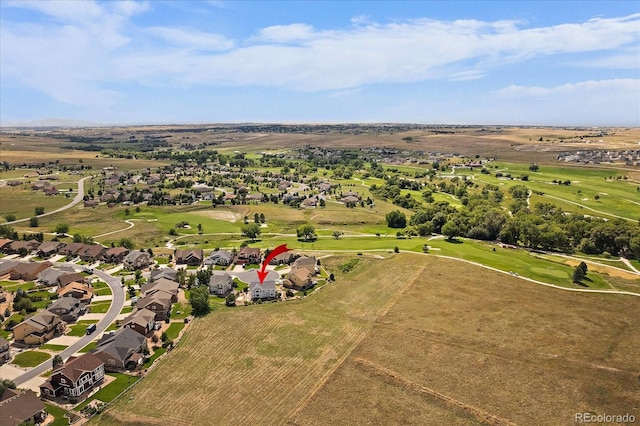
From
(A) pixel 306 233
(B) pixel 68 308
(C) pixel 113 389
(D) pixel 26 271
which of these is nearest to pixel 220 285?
(B) pixel 68 308

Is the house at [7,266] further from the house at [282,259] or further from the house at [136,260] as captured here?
the house at [282,259]

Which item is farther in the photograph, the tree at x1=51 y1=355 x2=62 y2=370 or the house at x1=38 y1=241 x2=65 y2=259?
the house at x1=38 y1=241 x2=65 y2=259

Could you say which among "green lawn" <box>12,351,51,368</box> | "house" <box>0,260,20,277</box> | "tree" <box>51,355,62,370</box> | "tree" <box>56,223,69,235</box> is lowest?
"green lawn" <box>12,351,51,368</box>

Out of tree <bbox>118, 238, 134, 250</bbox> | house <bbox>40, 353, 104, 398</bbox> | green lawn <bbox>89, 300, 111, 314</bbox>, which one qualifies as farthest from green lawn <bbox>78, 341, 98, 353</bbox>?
tree <bbox>118, 238, 134, 250</bbox>

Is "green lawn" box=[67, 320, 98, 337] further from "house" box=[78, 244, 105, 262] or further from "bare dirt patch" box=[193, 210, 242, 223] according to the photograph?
"bare dirt patch" box=[193, 210, 242, 223]

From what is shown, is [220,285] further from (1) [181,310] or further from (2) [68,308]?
(2) [68,308]

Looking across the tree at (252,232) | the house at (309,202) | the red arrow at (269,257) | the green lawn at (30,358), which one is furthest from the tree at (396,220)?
the green lawn at (30,358)
